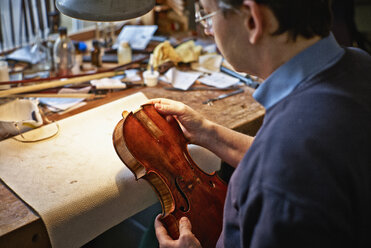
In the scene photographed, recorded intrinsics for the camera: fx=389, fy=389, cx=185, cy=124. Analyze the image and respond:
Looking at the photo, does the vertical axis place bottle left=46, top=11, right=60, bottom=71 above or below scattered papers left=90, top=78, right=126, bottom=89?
above

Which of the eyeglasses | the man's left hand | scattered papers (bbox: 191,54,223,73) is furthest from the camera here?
scattered papers (bbox: 191,54,223,73)

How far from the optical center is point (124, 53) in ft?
8.44

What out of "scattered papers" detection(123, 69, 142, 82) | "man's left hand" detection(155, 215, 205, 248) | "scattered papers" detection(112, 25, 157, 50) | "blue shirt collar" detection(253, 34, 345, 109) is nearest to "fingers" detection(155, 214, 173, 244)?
"man's left hand" detection(155, 215, 205, 248)

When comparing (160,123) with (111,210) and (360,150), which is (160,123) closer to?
(111,210)

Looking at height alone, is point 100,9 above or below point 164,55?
above

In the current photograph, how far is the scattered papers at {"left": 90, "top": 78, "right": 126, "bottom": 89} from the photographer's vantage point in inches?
85.3

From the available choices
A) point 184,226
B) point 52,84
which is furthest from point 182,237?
point 52,84

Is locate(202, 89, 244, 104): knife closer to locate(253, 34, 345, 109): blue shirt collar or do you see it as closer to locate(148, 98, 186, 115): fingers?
locate(148, 98, 186, 115): fingers

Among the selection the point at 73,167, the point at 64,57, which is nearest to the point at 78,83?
the point at 64,57

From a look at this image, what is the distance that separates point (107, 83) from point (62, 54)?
0.42m

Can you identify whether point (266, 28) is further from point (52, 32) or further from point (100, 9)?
point (52, 32)

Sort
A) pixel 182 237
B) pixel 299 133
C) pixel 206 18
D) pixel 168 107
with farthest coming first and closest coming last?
Answer: 1. pixel 168 107
2. pixel 182 237
3. pixel 206 18
4. pixel 299 133

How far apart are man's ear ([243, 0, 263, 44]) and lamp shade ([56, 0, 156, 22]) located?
51 centimetres

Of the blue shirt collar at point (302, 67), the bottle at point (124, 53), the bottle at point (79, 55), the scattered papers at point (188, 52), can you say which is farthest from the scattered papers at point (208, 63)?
the blue shirt collar at point (302, 67)
